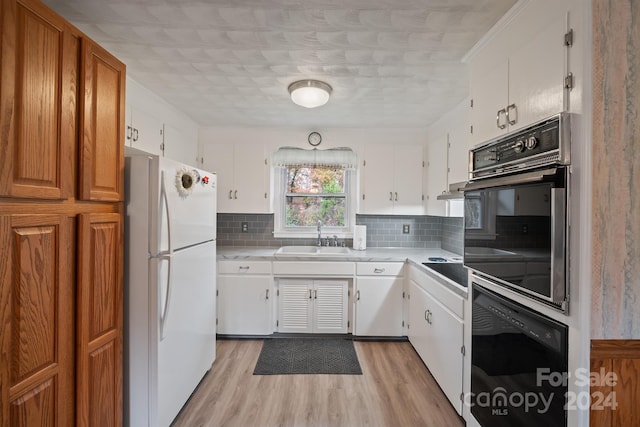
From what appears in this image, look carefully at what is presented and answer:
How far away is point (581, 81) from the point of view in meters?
1.02

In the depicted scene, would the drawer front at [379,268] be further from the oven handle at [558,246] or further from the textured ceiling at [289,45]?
the oven handle at [558,246]

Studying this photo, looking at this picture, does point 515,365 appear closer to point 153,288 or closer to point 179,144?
point 153,288

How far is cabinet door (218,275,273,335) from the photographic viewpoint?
3.05 metres

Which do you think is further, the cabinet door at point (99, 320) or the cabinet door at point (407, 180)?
the cabinet door at point (407, 180)

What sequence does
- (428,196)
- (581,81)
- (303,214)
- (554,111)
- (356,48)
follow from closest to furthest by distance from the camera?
(581,81) → (554,111) → (356,48) → (428,196) → (303,214)

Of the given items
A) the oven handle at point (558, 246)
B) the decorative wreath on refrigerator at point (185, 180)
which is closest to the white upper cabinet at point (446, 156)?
the oven handle at point (558, 246)

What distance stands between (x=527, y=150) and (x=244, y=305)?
8.84 feet

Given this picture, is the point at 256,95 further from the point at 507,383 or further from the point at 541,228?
the point at 507,383

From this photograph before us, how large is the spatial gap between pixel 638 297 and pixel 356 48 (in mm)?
1700

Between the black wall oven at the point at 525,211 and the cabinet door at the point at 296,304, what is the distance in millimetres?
1802

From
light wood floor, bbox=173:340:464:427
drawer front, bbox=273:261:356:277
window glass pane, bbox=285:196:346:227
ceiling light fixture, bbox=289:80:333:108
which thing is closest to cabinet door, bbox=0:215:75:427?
light wood floor, bbox=173:340:464:427

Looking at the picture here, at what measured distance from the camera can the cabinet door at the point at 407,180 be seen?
11.2ft

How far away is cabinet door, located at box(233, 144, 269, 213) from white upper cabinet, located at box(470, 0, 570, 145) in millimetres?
2276

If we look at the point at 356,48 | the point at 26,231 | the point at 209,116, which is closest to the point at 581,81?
the point at 356,48
